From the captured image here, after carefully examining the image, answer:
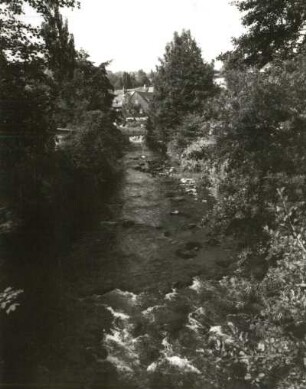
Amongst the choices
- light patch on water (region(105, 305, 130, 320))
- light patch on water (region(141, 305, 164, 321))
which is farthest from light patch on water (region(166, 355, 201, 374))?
light patch on water (region(105, 305, 130, 320))

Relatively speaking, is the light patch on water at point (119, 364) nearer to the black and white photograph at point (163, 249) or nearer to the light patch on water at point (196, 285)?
the black and white photograph at point (163, 249)

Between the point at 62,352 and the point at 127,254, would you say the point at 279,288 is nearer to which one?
the point at 62,352

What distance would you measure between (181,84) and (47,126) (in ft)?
93.9

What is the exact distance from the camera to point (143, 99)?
95.8 meters

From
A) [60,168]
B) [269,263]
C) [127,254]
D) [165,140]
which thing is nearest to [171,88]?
[165,140]

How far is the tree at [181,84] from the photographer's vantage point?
36.8m

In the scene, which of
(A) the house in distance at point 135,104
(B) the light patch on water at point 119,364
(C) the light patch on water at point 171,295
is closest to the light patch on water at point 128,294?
(C) the light patch on water at point 171,295

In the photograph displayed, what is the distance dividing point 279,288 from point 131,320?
4.70m

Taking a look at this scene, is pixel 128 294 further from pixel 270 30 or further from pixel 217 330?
pixel 270 30

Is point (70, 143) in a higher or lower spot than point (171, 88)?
lower

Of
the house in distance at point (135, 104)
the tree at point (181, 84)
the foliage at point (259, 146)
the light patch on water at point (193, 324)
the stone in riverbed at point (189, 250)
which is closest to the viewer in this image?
the light patch on water at point (193, 324)

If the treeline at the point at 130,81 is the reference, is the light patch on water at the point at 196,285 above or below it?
below

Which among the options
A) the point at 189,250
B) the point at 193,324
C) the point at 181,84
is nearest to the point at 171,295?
the point at 193,324

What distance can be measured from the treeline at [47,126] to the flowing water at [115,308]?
2675 mm
